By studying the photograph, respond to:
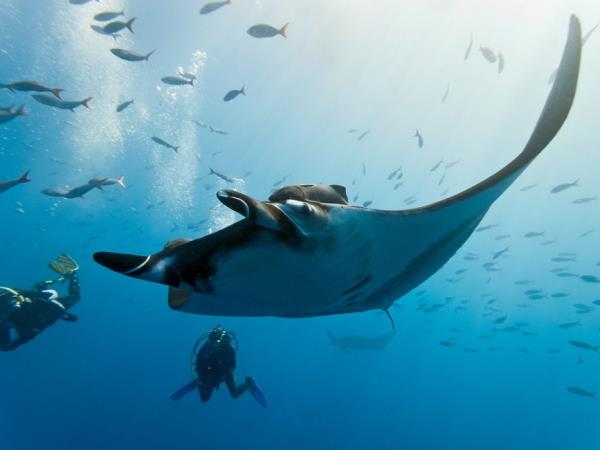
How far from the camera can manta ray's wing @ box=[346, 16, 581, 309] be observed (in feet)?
4.67

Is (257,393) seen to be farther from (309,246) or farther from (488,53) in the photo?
(488,53)

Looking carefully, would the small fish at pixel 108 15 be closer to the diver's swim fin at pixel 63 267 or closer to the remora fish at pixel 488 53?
the diver's swim fin at pixel 63 267

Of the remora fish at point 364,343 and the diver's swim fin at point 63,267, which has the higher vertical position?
the diver's swim fin at point 63,267

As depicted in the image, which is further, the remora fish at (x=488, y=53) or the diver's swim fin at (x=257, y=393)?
the remora fish at (x=488, y=53)

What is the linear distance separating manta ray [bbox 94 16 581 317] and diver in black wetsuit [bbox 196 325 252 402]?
20.0 feet

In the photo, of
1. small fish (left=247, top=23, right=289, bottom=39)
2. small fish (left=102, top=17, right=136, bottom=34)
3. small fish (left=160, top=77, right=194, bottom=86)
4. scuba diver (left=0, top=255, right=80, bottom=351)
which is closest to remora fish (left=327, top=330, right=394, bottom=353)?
scuba diver (left=0, top=255, right=80, bottom=351)

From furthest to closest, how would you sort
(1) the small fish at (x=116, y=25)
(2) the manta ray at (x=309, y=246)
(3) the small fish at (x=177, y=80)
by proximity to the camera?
(3) the small fish at (x=177, y=80) → (1) the small fish at (x=116, y=25) → (2) the manta ray at (x=309, y=246)

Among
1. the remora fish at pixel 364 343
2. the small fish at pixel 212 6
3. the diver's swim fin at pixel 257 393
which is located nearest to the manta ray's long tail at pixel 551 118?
the diver's swim fin at pixel 257 393

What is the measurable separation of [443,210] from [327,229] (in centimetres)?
60

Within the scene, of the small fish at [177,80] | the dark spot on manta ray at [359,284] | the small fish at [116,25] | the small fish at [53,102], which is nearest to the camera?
the dark spot on manta ray at [359,284]

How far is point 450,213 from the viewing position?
164cm

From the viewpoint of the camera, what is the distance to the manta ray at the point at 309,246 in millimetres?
1261

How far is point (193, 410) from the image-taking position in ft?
88.4

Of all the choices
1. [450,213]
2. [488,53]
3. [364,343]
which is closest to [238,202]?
[450,213]
